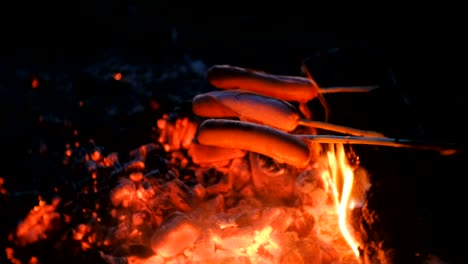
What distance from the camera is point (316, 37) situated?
7.07 m

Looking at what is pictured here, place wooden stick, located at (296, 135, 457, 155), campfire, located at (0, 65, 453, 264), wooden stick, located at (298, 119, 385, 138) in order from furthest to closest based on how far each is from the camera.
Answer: wooden stick, located at (298, 119, 385, 138) < campfire, located at (0, 65, 453, 264) < wooden stick, located at (296, 135, 457, 155)

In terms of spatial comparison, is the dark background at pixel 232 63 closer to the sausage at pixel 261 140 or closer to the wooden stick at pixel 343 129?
the wooden stick at pixel 343 129

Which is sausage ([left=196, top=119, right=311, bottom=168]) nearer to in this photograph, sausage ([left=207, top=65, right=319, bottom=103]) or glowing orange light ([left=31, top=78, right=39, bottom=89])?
sausage ([left=207, top=65, right=319, bottom=103])

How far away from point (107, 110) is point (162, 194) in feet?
6.08

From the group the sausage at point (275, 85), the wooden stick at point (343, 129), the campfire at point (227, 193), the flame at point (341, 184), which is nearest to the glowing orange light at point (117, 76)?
the campfire at point (227, 193)

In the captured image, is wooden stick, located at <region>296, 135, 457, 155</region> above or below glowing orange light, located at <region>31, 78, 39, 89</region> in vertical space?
below

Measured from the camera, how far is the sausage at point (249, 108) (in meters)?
3.72

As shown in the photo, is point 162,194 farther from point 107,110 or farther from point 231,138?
point 107,110

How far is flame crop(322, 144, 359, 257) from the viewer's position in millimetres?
2889

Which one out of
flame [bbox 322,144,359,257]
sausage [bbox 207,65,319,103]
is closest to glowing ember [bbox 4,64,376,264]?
flame [bbox 322,144,359,257]

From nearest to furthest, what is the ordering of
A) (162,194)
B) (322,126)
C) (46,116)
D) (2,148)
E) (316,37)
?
Result: (162,194) < (322,126) < (2,148) < (46,116) < (316,37)

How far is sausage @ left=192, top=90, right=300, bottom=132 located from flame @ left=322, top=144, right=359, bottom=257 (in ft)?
1.89

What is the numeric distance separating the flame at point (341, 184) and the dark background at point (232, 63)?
0.27 metres

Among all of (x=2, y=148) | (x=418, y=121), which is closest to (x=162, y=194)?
(x=2, y=148)
